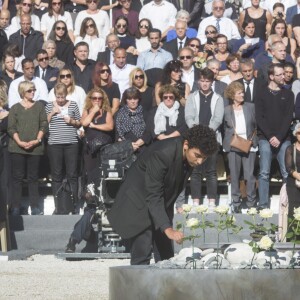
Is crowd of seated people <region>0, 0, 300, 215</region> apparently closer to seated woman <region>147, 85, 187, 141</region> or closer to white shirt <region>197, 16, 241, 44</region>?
seated woman <region>147, 85, 187, 141</region>

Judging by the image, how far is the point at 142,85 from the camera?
17406 mm

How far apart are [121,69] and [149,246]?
865 centimetres

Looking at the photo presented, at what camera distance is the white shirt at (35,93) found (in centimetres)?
1752

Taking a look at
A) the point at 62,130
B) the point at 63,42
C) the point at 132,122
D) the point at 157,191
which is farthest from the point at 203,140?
the point at 63,42

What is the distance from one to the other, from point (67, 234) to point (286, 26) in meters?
5.83

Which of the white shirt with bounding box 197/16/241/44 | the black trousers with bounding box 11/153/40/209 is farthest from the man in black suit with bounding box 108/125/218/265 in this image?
the white shirt with bounding box 197/16/241/44

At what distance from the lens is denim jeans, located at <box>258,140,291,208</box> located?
1689cm

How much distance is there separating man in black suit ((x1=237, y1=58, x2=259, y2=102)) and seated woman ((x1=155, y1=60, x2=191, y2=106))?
2.80ft

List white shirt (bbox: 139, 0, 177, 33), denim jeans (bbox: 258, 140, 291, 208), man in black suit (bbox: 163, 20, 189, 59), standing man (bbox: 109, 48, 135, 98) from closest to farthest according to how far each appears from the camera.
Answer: denim jeans (bbox: 258, 140, 291, 208) < standing man (bbox: 109, 48, 135, 98) < man in black suit (bbox: 163, 20, 189, 59) < white shirt (bbox: 139, 0, 177, 33)

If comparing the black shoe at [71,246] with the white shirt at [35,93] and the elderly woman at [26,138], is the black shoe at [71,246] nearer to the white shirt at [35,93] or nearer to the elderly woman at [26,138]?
the elderly woman at [26,138]

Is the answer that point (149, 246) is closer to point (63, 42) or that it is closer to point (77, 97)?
point (77, 97)

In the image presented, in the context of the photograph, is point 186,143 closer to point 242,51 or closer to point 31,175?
point 31,175

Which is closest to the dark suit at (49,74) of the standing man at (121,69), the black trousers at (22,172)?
the standing man at (121,69)

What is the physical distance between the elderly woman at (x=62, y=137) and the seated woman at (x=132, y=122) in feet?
2.09
